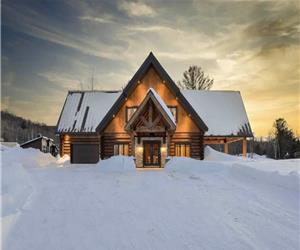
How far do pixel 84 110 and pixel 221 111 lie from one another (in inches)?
595

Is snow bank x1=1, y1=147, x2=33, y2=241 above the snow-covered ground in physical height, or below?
above

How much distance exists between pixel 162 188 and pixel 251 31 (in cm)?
1571

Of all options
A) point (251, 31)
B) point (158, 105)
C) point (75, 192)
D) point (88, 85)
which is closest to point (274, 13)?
point (251, 31)

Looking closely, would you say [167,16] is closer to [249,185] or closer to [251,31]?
[251,31]

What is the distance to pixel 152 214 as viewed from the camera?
6711mm

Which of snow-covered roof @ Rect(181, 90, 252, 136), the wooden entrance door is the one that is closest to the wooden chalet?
snow-covered roof @ Rect(181, 90, 252, 136)

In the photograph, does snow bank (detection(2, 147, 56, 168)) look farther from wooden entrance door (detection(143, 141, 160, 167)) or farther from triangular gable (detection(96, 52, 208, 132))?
wooden entrance door (detection(143, 141, 160, 167))

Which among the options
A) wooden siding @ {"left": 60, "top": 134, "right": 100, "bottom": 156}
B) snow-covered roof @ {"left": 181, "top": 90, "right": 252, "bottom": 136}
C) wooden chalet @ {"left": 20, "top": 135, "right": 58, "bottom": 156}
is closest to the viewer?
snow-covered roof @ {"left": 181, "top": 90, "right": 252, "bottom": 136}

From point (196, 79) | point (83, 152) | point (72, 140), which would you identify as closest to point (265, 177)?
point (83, 152)

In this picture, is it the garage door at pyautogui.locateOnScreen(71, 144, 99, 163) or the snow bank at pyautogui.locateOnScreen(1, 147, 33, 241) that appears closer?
the snow bank at pyautogui.locateOnScreen(1, 147, 33, 241)

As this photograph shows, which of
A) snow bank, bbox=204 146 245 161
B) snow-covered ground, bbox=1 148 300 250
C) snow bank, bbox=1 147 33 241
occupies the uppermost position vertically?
snow bank, bbox=1 147 33 241

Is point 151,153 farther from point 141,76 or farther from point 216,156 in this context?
Answer: point 216,156

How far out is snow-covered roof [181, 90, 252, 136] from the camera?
81.6ft

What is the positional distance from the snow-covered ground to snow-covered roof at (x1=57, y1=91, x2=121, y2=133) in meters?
14.6
